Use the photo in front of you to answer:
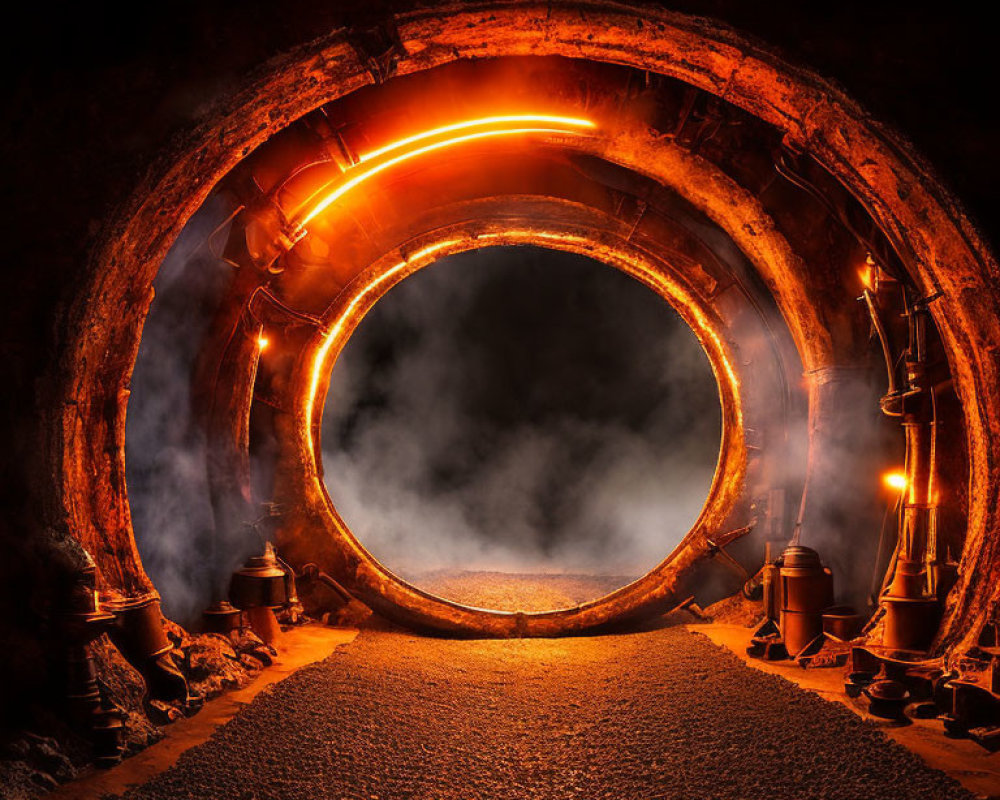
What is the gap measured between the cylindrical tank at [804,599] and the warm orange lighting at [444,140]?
3960mm

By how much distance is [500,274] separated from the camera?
17.0m

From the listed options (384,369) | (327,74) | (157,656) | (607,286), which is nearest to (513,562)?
(384,369)

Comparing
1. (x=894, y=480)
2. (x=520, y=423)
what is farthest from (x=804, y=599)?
(x=520, y=423)

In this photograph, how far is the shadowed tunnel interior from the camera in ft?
10.9

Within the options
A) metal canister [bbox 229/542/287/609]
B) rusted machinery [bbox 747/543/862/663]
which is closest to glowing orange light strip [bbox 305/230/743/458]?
metal canister [bbox 229/542/287/609]

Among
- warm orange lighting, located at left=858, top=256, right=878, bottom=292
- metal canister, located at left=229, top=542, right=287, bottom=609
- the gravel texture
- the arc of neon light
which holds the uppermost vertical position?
the arc of neon light

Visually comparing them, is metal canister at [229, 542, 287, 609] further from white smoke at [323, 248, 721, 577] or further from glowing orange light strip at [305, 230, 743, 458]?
white smoke at [323, 248, 721, 577]

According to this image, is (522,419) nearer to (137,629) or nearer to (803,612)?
(803,612)

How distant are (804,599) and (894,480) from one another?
1.21 meters

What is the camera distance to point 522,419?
17.3 meters

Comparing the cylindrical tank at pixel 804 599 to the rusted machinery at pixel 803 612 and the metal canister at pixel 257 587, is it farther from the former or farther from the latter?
the metal canister at pixel 257 587

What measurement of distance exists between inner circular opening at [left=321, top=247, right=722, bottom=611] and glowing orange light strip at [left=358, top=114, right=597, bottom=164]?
30.3ft

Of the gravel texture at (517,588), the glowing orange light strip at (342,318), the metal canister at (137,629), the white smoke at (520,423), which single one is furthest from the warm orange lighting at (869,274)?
the white smoke at (520,423)

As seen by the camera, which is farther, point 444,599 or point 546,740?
point 444,599
